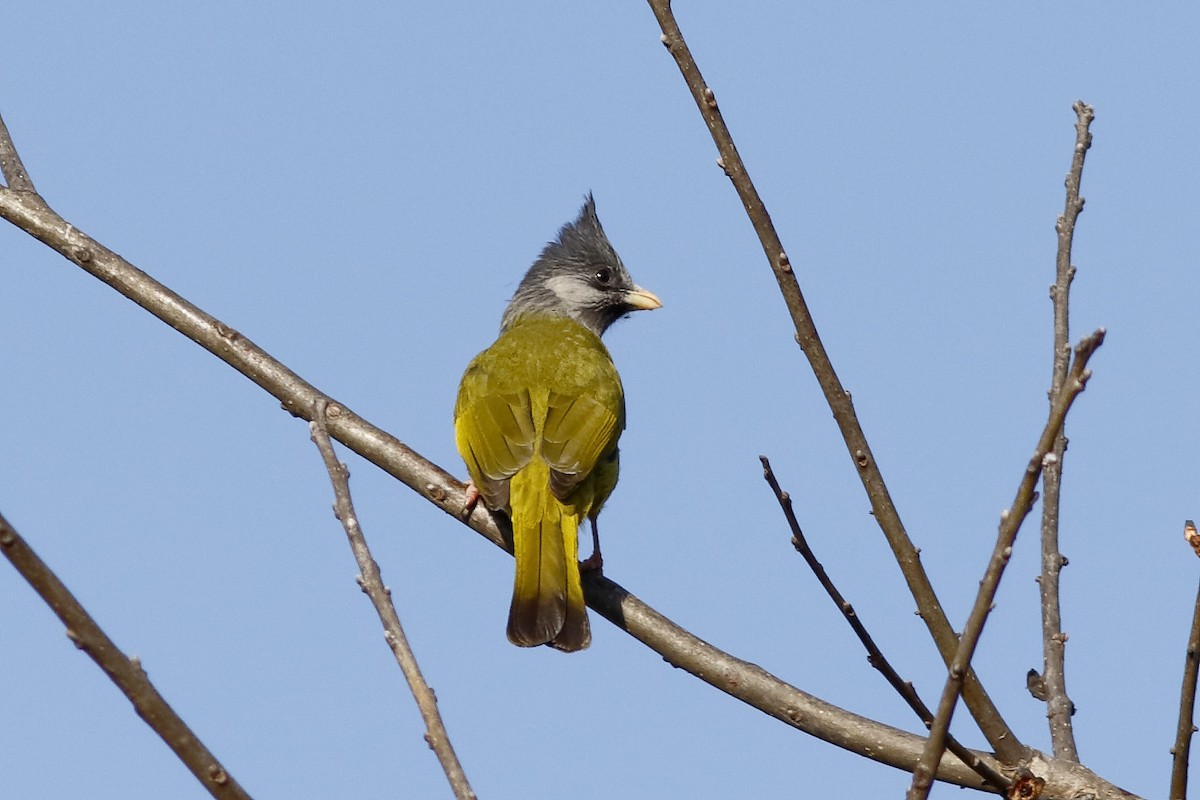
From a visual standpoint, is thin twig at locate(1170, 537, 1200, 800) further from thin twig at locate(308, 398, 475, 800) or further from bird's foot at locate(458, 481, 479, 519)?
bird's foot at locate(458, 481, 479, 519)

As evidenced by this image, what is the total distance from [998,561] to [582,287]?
5895mm

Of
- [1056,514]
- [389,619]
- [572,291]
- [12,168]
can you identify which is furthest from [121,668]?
[572,291]

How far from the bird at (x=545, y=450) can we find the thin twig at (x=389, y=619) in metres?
2.08

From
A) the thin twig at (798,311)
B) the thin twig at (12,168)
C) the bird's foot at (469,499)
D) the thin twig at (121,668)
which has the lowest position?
the thin twig at (121,668)

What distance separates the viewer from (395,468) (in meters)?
5.12

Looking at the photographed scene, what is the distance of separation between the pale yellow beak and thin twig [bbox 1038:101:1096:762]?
4107mm

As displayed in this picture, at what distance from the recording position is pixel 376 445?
5.08 m

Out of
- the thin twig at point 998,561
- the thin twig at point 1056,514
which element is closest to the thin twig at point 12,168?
the thin twig at point 1056,514

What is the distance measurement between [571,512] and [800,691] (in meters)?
1.57

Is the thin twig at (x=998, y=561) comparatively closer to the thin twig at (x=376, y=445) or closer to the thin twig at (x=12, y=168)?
the thin twig at (x=376, y=445)

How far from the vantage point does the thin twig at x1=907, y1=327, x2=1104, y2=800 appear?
2350 millimetres

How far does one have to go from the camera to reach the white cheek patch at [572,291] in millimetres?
8195

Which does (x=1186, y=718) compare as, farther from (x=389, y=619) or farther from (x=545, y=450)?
(x=545, y=450)

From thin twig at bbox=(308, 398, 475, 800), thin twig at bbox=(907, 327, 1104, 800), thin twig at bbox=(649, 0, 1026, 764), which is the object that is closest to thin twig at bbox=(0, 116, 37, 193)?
thin twig at bbox=(308, 398, 475, 800)
